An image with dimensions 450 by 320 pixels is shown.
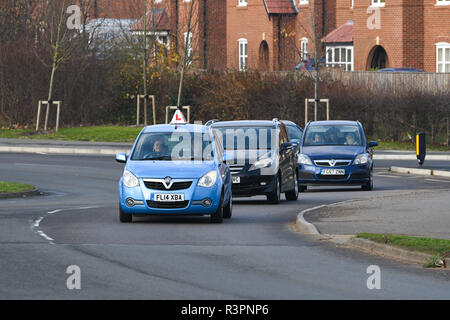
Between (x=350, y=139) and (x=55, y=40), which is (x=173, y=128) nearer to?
(x=350, y=139)

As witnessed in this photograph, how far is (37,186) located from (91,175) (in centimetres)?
358

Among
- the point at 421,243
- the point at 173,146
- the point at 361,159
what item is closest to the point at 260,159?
the point at 173,146

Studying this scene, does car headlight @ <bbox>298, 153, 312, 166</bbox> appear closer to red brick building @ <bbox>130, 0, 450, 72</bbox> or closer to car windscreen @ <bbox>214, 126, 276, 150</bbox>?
car windscreen @ <bbox>214, 126, 276, 150</bbox>

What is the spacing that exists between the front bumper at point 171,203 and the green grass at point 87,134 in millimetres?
26645

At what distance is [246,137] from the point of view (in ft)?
70.3

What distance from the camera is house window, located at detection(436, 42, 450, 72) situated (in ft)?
161

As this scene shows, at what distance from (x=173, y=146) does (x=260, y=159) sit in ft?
11.3

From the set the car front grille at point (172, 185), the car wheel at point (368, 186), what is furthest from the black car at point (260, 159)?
the car front grille at point (172, 185)

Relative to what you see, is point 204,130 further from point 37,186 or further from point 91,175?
point 91,175

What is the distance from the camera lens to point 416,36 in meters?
49.7

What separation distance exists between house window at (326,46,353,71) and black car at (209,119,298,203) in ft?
117

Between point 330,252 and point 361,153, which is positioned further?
point 361,153
